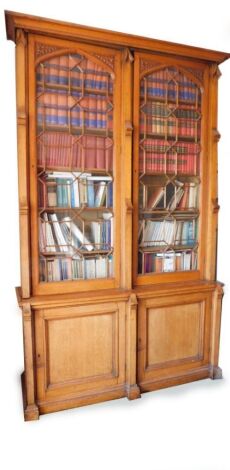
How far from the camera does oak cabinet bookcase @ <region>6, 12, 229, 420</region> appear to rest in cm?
218

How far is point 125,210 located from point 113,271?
0.49 m

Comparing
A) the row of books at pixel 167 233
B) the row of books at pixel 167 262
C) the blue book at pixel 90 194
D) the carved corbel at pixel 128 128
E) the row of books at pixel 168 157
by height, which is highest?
the carved corbel at pixel 128 128

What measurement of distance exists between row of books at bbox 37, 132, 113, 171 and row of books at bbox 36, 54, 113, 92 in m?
0.35

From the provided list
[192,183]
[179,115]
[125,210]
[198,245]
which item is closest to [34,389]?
[125,210]

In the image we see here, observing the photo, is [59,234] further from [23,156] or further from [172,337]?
[172,337]

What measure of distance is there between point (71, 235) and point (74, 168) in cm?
50

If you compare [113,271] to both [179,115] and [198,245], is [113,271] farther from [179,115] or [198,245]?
[179,115]

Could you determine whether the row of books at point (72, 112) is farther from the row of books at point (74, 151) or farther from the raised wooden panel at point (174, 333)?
the raised wooden panel at point (174, 333)

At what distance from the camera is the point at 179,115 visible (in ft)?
8.35

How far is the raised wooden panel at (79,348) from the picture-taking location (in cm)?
226

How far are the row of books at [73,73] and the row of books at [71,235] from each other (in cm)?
94

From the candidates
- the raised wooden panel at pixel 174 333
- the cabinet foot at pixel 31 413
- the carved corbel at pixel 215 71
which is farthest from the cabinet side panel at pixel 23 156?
the carved corbel at pixel 215 71

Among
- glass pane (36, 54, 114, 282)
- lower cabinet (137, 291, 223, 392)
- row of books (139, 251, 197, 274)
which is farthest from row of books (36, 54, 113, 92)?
lower cabinet (137, 291, 223, 392)

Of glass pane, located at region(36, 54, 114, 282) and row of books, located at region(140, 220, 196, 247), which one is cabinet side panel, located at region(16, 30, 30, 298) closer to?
glass pane, located at region(36, 54, 114, 282)
